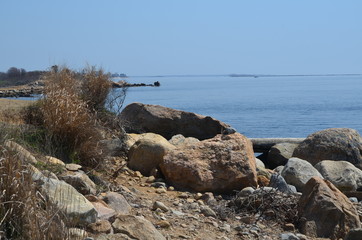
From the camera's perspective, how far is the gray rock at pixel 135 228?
539 cm

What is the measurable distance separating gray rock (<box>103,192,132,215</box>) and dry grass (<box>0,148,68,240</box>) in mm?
1884

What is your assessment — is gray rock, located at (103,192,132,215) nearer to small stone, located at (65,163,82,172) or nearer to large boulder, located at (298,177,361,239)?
small stone, located at (65,163,82,172)

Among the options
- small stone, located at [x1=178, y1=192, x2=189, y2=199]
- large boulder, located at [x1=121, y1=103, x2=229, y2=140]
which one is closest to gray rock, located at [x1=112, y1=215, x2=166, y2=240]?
small stone, located at [x1=178, y1=192, x2=189, y2=199]

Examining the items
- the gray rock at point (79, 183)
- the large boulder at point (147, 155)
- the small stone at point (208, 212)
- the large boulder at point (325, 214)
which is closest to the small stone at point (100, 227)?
the gray rock at point (79, 183)

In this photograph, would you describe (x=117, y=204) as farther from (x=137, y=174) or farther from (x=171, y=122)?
(x=171, y=122)

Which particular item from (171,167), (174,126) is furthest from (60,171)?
(174,126)

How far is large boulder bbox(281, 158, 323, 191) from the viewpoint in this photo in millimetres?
10141

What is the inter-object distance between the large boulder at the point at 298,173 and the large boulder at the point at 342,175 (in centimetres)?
67

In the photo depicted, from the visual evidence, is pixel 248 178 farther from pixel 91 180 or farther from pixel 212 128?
pixel 212 128

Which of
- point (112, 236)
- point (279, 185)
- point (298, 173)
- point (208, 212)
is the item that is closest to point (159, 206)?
point (208, 212)

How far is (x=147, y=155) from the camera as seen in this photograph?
32.8 ft

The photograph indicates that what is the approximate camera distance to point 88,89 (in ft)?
40.3

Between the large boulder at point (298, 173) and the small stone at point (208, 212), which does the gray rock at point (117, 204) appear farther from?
the large boulder at point (298, 173)

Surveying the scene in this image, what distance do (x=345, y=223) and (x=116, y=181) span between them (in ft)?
11.1
